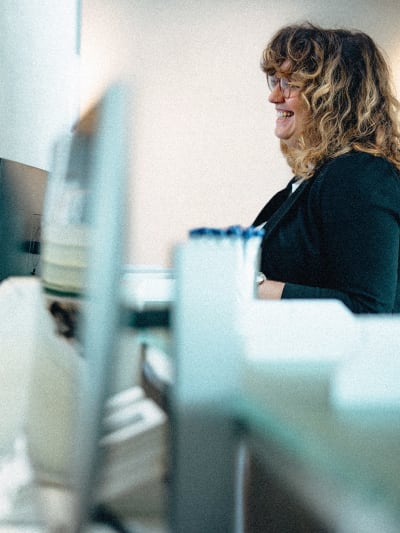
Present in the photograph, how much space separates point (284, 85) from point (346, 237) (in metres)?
0.54

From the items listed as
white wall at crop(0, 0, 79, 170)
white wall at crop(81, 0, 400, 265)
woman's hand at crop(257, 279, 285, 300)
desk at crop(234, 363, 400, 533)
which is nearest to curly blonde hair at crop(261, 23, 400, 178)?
woman's hand at crop(257, 279, 285, 300)

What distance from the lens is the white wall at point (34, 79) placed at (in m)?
1.83

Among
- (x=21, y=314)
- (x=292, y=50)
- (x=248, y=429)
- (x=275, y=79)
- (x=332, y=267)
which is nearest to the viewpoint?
(x=248, y=429)

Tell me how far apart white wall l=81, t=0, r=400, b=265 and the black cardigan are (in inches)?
72.6

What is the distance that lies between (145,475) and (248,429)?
8cm

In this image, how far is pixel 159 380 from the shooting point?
1.55 feet

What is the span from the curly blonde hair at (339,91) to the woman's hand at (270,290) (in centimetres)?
28

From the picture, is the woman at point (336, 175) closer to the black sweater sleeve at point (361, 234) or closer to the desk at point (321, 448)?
the black sweater sleeve at point (361, 234)

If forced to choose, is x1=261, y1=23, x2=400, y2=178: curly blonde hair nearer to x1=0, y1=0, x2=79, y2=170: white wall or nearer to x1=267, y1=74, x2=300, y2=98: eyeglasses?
x1=267, y1=74, x2=300, y2=98: eyeglasses

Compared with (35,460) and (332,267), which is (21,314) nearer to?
(35,460)

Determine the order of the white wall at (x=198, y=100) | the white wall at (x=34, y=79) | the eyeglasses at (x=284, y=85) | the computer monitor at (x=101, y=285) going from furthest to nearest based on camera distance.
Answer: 1. the white wall at (x=198, y=100)
2. the white wall at (x=34, y=79)
3. the eyeglasses at (x=284, y=85)
4. the computer monitor at (x=101, y=285)

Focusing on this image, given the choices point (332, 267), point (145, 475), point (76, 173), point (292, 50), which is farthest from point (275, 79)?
point (145, 475)

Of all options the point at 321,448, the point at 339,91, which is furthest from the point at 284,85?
the point at 321,448

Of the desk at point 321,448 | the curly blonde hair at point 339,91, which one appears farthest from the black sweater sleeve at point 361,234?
the desk at point 321,448
